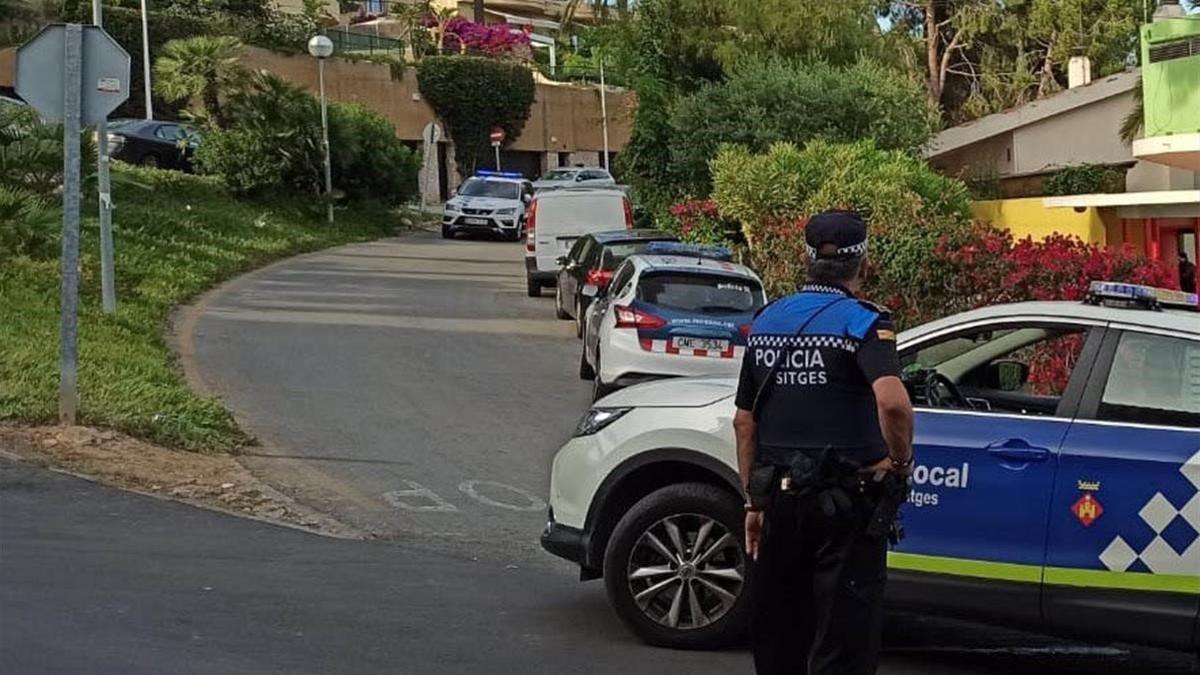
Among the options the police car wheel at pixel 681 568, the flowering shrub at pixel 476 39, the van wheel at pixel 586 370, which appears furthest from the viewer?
the flowering shrub at pixel 476 39

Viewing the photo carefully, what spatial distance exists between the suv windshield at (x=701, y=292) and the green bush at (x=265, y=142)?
2007 centimetres

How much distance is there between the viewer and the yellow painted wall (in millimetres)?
22703

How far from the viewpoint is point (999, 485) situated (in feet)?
20.4

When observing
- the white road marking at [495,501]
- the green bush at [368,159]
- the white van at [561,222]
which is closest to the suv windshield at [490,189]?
the green bush at [368,159]

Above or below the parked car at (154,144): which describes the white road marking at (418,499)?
below

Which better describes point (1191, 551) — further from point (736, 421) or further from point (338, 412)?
point (338, 412)

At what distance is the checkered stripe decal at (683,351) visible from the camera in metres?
14.5

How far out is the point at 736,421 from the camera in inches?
195

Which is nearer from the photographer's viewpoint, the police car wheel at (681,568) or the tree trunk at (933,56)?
the police car wheel at (681,568)

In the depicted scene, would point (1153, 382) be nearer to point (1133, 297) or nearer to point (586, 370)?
point (1133, 297)

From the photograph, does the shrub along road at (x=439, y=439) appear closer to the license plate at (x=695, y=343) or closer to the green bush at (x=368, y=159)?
the license plate at (x=695, y=343)

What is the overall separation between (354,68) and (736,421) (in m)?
50.0

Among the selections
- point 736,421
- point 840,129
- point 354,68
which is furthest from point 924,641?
point 354,68

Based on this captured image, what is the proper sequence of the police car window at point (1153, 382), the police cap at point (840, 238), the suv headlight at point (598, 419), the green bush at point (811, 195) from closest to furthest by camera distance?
the police cap at point (840, 238), the police car window at point (1153, 382), the suv headlight at point (598, 419), the green bush at point (811, 195)
